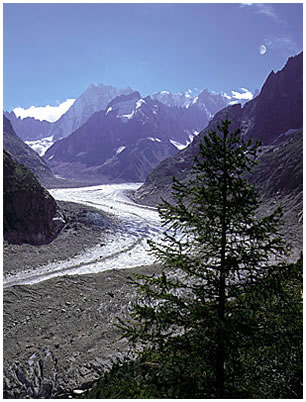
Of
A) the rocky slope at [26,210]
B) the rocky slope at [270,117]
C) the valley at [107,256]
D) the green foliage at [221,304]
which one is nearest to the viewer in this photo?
the green foliage at [221,304]

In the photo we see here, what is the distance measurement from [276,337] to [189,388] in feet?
7.24

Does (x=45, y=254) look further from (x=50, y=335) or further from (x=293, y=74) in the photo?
(x=293, y=74)

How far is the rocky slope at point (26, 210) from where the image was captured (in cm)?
4541

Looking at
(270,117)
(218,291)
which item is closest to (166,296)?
(218,291)

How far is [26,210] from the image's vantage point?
48.5m

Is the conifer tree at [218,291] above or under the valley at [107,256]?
above

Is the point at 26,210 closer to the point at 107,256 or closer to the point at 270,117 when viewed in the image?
the point at 107,256

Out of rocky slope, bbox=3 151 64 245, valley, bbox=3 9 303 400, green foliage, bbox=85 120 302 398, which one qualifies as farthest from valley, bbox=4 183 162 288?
green foliage, bbox=85 120 302 398

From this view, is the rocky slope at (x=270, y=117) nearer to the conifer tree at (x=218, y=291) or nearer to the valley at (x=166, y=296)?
the valley at (x=166, y=296)

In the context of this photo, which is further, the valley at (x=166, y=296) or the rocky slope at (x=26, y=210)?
the rocky slope at (x=26, y=210)

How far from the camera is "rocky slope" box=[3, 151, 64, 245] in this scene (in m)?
45.4

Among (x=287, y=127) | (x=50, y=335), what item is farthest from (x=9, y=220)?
(x=287, y=127)

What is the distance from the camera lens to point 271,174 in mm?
89500

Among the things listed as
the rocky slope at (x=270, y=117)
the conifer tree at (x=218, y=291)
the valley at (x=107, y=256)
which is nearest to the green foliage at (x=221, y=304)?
the conifer tree at (x=218, y=291)
